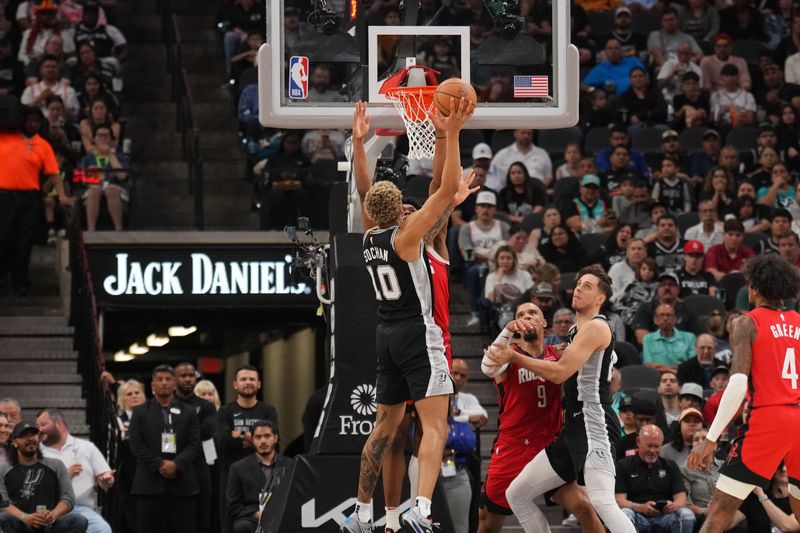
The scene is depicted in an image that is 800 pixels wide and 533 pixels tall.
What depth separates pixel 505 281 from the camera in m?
16.1

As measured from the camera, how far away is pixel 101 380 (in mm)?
15445

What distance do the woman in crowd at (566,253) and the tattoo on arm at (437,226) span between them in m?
7.54

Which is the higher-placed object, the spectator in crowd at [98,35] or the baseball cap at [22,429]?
the spectator in crowd at [98,35]

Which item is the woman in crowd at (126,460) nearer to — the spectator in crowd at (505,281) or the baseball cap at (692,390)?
the spectator in crowd at (505,281)

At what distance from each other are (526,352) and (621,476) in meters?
3.64

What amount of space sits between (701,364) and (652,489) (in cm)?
243

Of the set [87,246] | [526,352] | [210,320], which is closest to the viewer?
[526,352]

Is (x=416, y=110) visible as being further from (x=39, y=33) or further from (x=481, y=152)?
(x=39, y=33)

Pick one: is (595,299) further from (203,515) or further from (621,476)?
(203,515)

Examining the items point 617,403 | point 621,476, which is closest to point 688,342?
point 617,403

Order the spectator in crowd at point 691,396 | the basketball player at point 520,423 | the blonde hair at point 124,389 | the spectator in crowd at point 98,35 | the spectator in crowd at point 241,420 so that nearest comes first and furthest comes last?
the basketball player at point 520,423 → the spectator in crowd at point 241,420 → the spectator in crowd at point 691,396 → the blonde hair at point 124,389 → the spectator in crowd at point 98,35

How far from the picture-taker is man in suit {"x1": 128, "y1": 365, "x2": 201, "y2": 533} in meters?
13.4

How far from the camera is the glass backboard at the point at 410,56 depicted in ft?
35.2

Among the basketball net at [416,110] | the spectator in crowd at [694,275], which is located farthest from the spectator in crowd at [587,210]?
the basketball net at [416,110]
